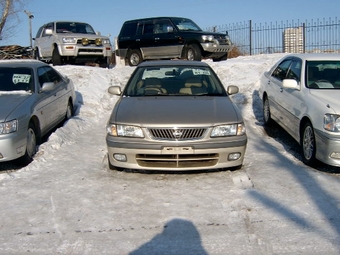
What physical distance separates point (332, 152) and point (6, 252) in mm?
3914

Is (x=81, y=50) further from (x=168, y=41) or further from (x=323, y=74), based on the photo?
(x=323, y=74)

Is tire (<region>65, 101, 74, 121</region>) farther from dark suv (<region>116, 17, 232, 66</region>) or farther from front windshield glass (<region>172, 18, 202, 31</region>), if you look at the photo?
front windshield glass (<region>172, 18, 202, 31</region>)

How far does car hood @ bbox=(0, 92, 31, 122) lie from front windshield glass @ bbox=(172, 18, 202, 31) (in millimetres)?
9245

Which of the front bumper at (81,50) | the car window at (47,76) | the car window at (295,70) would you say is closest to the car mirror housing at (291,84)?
the car window at (295,70)

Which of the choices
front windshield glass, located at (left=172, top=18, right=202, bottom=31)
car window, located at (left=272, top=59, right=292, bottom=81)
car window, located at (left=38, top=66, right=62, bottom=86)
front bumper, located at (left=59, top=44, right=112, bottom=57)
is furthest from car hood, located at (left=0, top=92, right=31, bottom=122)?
front windshield glass, located at (left=172, top=18, right=202, bottom=31)

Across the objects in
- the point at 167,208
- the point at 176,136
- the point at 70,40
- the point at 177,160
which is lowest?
the point at 167,208

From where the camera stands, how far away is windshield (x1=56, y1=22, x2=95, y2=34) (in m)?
15.1

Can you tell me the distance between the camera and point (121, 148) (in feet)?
16.8

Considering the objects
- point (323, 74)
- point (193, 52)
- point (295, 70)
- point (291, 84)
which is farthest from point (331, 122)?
point (193, 52)

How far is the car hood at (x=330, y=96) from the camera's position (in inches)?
209

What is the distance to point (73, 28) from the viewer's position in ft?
50.1

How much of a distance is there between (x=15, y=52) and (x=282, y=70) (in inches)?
692

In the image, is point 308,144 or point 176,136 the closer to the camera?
point 176,136

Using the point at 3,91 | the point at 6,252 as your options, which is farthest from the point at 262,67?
the point at 6,252
